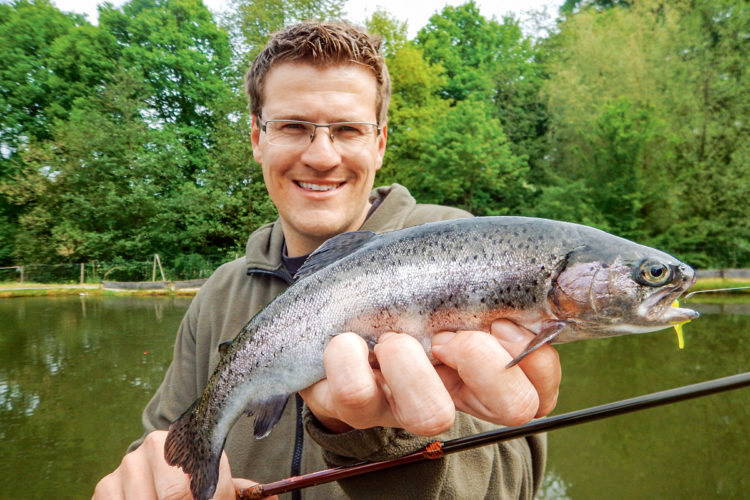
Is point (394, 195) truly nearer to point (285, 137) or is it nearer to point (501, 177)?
point (285, 137)

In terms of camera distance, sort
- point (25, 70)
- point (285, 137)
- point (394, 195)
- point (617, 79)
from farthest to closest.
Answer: point (25, 70) → point (617, 79) → point (394, 195) → point (285, 137)

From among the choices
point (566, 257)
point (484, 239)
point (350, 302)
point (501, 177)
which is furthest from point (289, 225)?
point (501, 177)

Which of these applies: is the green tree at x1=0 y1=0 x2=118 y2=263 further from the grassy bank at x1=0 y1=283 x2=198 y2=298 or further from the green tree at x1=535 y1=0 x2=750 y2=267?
the green tree at x1=535 y1=0 x2=750 y2=267

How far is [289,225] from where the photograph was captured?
2.60 metres

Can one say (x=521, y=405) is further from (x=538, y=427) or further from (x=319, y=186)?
(x=319, y=186)

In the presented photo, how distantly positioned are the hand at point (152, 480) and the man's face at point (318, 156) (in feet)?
3.94

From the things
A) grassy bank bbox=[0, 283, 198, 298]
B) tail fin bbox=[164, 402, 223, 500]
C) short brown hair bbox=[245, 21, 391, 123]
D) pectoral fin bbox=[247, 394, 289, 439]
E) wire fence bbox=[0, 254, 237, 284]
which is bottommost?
grassy bank bbox=[0, 283, 198, 298]

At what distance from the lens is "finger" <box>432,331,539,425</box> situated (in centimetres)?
129

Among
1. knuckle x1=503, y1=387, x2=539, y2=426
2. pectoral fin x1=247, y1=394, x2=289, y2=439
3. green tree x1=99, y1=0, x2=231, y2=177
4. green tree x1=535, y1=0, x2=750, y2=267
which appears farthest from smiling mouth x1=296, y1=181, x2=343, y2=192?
green tree x1=99, y1=0, x2=231, y2=177

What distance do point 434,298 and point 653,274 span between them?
64cm

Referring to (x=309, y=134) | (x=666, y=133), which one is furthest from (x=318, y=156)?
(x=666, y=133)

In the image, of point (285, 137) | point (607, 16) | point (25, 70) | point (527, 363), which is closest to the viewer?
point (527, 363)

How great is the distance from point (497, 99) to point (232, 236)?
17.0 meters

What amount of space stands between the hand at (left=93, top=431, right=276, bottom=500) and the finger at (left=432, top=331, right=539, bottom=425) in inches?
42.7
